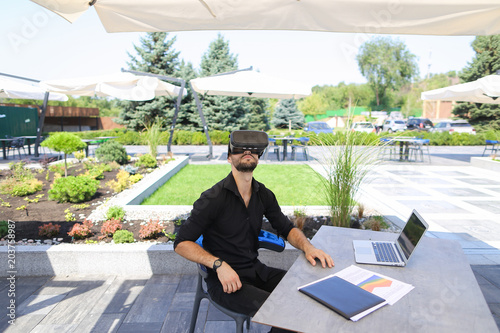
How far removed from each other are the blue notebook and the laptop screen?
1.66ft

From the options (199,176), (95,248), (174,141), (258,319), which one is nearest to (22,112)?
(174,141)

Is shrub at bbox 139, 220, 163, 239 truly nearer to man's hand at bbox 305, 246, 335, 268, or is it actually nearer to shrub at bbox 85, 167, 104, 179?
man's hand at bbox 305, 246, 335, 268

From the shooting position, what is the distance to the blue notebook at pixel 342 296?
1.35 metres

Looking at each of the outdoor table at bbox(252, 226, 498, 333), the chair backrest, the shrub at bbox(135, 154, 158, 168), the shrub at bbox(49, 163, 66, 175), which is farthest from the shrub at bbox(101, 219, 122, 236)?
the chair backrest

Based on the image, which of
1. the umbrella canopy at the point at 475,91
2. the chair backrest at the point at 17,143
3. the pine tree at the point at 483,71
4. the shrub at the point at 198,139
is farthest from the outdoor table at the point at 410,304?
the pine tree at the point at 483,71

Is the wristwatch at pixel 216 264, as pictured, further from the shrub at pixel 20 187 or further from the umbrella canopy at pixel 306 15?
the shrub at pixel 20 187

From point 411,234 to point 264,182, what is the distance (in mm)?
6012

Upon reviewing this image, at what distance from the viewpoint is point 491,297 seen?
9.77 feet

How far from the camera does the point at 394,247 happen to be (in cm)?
204

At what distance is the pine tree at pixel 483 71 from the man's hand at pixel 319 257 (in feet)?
98.7

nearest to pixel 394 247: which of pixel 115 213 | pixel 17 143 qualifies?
pixel 115 213

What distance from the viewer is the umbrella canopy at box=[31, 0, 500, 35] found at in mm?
2365

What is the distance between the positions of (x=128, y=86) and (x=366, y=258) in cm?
872

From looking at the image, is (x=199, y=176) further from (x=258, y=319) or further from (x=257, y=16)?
(x=258, y=319)
